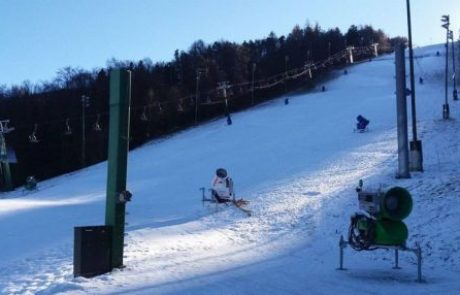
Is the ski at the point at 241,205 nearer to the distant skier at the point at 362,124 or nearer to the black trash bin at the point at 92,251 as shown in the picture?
the black trash bin at the point at 92,251

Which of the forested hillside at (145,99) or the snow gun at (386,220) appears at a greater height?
the forested hillside at (145,99)

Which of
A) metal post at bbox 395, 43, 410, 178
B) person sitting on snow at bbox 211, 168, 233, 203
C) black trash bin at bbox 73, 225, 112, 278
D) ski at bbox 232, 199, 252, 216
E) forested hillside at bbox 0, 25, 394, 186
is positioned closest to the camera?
black trash bin at bbox 73, 225, 112, 278

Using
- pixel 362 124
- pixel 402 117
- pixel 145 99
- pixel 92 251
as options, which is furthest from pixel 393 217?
pixel 145 99

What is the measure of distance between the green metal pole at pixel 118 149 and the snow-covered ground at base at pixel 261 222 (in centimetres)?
81

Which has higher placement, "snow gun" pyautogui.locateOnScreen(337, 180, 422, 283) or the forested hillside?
the forested hillside

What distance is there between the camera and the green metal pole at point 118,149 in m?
11.3

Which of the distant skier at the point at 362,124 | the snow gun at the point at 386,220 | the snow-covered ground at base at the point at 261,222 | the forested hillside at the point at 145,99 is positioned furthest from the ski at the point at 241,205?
the forested hillside at the point at 145,99

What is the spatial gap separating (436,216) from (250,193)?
34.6ft

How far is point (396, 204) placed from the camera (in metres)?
10.8

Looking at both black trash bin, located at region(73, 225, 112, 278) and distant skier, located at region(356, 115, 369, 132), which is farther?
distant skier, located at region(356, 115, 369, 132)

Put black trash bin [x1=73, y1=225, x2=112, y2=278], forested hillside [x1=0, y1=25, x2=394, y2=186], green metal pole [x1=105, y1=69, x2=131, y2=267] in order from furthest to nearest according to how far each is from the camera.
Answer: forested hillside [x1=0, y1=25, x2=394, y2=186]
green metal pole [x1=105, y1=69, x2=131, y2=267]
black trash bin [x1=73, y1=225, x2=112, y2=278]

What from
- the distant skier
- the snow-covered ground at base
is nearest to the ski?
the snow-covered ground at base

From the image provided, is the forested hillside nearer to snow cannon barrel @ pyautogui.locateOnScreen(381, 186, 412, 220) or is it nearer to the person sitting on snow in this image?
the person sitting on snow

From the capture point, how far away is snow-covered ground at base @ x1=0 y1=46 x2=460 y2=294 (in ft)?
33.4
